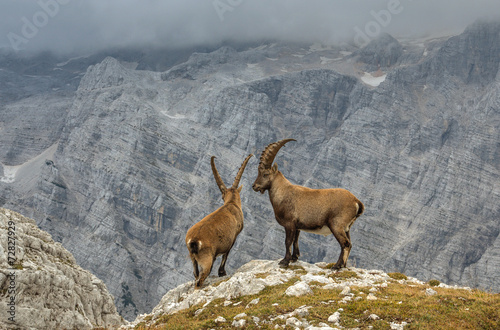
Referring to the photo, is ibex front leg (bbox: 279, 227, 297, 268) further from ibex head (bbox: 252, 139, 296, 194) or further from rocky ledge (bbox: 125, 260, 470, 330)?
ibex head (bbox: 252, 139, 296, 194)

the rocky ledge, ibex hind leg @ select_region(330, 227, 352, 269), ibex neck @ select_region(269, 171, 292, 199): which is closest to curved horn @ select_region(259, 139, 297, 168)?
ibex neck @ select_region(269, 171, 292, 199)

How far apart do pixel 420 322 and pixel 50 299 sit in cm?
1711

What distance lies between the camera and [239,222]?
2525cm

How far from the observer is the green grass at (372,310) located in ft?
44.8

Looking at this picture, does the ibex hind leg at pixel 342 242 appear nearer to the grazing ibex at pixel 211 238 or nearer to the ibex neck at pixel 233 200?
the grazing ibex at pixel 211 238

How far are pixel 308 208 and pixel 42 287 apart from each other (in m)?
13.5

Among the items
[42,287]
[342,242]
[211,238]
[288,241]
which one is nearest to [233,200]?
[211,238]

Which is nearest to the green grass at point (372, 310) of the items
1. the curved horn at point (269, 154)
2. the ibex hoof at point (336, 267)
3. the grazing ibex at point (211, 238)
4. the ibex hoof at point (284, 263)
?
the grazing ibex at point (211, 238)

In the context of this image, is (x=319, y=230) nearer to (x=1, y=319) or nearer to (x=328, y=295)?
(x=328, y=295)

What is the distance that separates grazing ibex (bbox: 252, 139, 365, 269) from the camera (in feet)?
71.8

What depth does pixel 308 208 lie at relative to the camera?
2253cm

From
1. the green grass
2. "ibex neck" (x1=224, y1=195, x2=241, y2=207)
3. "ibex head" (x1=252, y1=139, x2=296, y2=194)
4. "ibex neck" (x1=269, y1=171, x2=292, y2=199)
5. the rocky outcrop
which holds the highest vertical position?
"ibex head" (x1=252, y1=139, x2=296, y2=194)

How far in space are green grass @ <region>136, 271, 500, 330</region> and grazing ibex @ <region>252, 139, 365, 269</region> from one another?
179 inches

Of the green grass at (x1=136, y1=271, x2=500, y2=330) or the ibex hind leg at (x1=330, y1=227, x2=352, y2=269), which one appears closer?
the green grass at (x1=136, y1=271, x2=500, y2=330)
